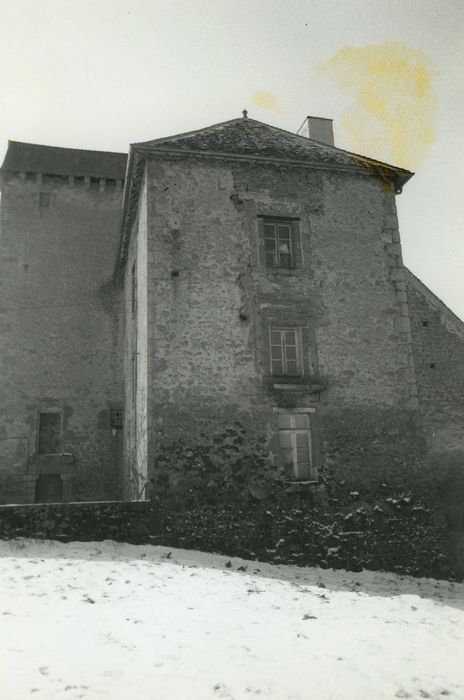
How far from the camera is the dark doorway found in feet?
55.7

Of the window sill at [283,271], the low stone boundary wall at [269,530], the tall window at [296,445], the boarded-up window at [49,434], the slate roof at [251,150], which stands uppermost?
the slate roof at [251,150]

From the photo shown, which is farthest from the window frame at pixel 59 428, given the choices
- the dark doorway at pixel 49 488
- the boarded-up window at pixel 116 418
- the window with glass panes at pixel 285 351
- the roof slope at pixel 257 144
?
the roof slope at pixel 257 144

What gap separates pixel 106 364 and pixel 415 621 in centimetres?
1210

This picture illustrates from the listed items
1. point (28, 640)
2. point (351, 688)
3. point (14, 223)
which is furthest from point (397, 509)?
point (14, 223)

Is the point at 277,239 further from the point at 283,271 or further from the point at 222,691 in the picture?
the point at 222,691

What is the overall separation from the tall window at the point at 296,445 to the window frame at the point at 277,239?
10.6 feet

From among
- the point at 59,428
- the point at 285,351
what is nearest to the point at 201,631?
the point at 285,351

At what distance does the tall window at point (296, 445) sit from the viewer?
40.1ft

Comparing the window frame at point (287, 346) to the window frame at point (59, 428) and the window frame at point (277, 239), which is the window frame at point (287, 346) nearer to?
the window frame at point (277, 239)

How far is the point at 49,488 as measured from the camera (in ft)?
56.0

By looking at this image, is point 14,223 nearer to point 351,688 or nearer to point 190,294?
point 190,294

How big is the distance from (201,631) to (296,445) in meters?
5.97

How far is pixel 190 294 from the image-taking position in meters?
12.6

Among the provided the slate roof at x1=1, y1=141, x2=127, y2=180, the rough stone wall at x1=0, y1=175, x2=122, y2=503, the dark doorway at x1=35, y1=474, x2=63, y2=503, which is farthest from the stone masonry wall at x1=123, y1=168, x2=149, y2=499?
the slate roof at x1=1, y1=141, x2=127, y2=180
